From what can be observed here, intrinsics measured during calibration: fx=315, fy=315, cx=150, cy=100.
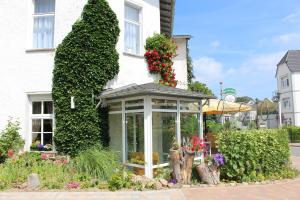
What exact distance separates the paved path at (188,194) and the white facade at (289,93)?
39.9 m

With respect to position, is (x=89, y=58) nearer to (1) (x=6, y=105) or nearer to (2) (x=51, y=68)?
(2) (x=51, y=68)

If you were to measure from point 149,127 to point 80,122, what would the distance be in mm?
2831

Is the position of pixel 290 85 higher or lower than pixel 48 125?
higher

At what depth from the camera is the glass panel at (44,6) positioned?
490 inches

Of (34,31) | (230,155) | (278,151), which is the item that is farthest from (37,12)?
(278,151)

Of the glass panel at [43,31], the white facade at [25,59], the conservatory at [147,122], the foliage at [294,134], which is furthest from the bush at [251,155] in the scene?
the foliage at [294,134]

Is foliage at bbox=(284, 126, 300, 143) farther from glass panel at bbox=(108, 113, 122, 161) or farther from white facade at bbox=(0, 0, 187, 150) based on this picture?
glass panel at bbox=(108, 113, 122, 161)

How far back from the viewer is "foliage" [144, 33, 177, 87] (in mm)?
13453

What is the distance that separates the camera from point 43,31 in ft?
40.6

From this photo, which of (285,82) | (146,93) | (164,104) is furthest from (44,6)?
(285,82)

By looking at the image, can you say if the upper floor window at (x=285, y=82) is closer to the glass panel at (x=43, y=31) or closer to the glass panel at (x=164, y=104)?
the glass panel at (x=164, y=104)

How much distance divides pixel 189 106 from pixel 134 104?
7.82 feet

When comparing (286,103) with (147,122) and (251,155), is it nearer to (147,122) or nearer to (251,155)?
(251,155)

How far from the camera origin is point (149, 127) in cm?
1003
